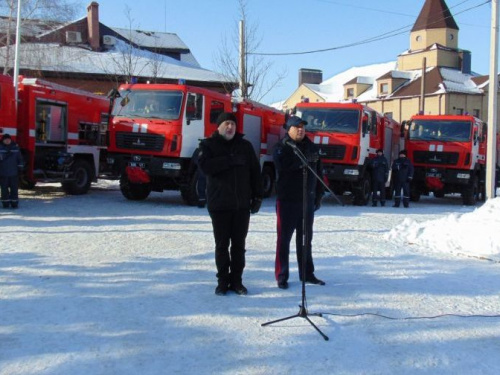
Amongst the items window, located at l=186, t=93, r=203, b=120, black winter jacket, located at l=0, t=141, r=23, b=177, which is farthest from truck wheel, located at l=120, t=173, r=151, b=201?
black winter jacket, located at l=0, t=141, r=23, b=177

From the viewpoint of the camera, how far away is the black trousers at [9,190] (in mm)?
12219

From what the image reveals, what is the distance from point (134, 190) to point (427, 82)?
46649 millimetres

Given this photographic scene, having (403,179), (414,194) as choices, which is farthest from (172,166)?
(414,194)

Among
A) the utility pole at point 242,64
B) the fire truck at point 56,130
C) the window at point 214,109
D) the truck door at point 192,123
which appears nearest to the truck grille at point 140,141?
the truck door at point 192,123

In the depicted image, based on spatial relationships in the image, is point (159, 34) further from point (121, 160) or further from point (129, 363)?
point (129, 363)

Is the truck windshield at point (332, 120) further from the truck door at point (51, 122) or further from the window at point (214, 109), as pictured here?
the truck door at point (51, 122)

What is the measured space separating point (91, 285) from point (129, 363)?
7.21ft

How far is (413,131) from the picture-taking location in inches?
748

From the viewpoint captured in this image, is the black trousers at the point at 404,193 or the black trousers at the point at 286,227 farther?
the black trousers at the point at 404,193

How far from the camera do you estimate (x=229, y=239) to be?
18.6 feet

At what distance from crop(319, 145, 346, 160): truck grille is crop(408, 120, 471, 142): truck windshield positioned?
4149mm

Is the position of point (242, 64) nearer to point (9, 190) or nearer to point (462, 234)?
point (9, 190)

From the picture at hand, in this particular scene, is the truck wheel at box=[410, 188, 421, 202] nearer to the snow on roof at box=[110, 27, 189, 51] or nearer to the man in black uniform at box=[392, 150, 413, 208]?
the man in black uniform at box=[392, 150, 413, 208]

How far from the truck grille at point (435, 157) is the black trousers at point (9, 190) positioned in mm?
12740
